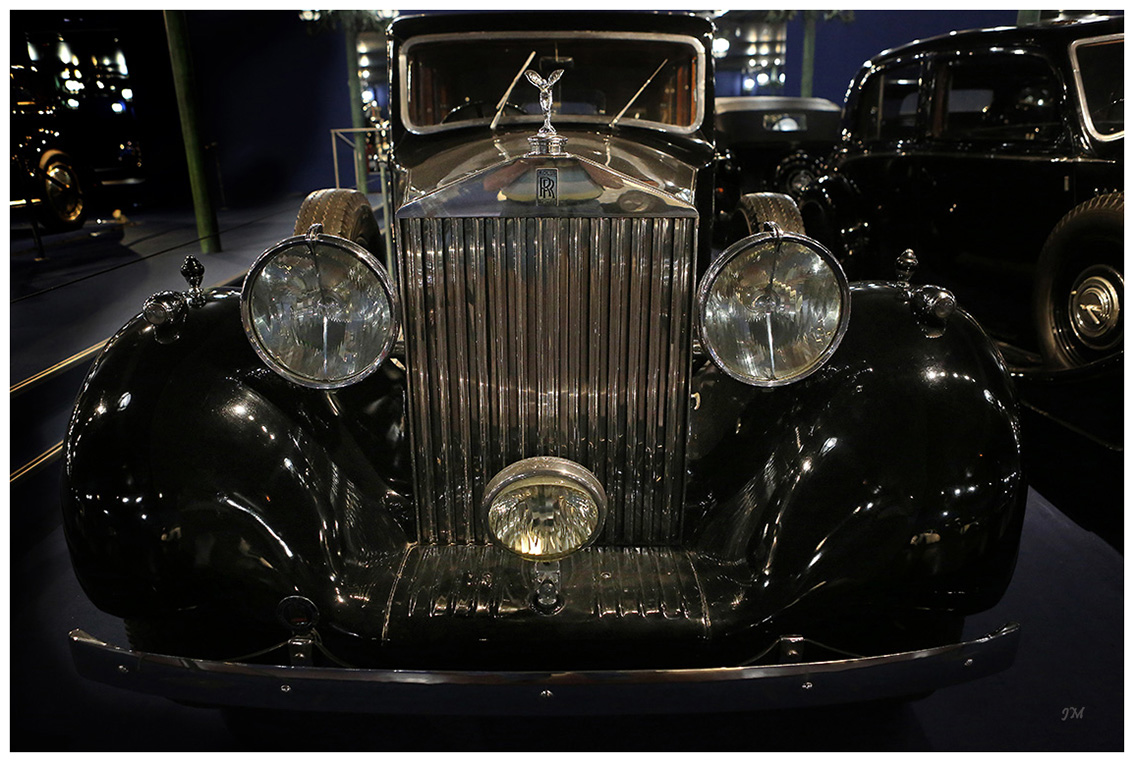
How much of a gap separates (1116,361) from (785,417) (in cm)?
202

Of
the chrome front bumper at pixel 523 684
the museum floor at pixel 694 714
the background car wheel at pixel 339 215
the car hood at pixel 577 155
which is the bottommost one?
the museum floor at pixel 694 714

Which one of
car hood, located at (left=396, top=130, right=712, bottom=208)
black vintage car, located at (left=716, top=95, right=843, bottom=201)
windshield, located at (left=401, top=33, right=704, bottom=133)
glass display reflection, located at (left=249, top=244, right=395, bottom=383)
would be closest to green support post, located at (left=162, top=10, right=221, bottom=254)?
windshield, located at (left=401, top=33, right=704, bottom=133)

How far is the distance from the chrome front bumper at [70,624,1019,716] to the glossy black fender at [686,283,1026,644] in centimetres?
16

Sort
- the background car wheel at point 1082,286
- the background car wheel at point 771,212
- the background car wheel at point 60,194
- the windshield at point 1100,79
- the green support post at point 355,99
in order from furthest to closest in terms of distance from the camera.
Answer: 1. the green support post at point 355,99
2. the background car wheel at point 60,194
3. the windshield at point 1100,79
4. the background car wheel at point 1082,286
5. the background car wheel at point 771,212

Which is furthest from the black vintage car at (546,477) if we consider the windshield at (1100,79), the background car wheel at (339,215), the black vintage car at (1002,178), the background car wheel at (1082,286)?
the windshield at (1100,79)

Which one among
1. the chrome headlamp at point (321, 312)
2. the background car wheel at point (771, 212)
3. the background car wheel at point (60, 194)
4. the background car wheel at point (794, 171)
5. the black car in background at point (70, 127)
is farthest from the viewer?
the background car wheel at point (794, 171)

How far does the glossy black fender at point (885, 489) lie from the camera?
4.77 ft

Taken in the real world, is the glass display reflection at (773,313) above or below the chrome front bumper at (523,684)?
above

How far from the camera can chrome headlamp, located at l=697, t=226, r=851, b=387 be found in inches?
60.6

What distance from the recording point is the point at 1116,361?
2.85m

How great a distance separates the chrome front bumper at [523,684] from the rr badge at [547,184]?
0.93 m

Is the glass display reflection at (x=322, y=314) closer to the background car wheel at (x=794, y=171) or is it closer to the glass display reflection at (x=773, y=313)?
the glass display reflection at (x=773, y=313)

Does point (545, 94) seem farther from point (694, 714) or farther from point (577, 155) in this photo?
point (694, 714)

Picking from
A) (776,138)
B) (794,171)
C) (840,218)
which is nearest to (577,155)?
(840,218)
